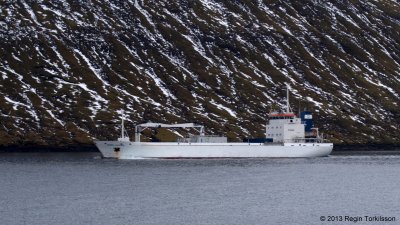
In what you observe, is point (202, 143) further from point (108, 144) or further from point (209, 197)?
point (209, 197)

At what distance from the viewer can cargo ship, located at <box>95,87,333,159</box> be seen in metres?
155

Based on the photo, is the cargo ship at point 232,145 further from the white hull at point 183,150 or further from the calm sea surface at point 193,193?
the calm sea surface at point 193,193

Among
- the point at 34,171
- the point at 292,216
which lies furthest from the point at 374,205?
the point at 34,171

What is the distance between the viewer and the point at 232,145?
159500 mm

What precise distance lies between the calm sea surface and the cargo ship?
18.4 metres

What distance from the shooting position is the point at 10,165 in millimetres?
138875

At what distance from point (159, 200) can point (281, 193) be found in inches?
625

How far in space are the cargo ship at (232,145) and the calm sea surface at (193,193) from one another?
1837 cm

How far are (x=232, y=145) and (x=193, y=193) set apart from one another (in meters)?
70.3
